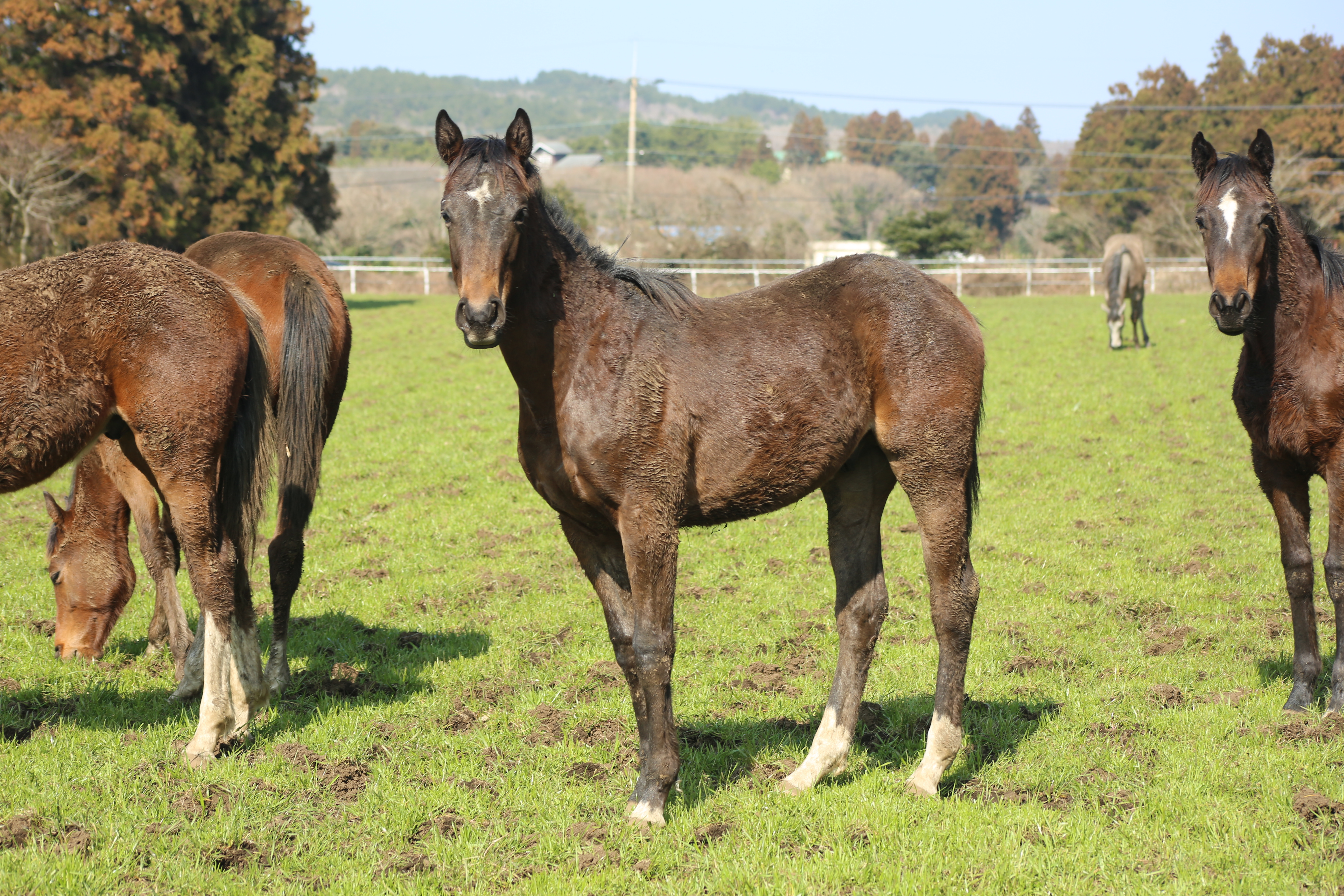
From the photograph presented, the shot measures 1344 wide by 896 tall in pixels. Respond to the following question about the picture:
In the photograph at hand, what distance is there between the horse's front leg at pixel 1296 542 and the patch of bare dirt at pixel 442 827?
4.19 metres

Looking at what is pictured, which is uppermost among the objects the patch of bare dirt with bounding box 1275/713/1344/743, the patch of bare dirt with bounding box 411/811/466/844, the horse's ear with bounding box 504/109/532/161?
the horse's ear with bounding box 504/109/532/161

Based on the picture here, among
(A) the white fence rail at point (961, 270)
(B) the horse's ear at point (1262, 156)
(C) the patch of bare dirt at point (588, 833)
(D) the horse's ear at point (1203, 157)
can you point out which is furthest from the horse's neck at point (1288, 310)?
(A) the white fence rail at point (961, 270)

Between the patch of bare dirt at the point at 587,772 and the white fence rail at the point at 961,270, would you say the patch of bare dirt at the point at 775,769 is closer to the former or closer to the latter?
the patch of bare dirt at the point at 587,772

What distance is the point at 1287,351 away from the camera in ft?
16.5

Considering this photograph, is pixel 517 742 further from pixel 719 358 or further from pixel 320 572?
pixel 320 572

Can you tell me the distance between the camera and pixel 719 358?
4.17 m

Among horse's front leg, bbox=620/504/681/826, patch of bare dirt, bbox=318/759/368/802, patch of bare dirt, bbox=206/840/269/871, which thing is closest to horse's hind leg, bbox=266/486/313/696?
patch of bare dirt, bbox=318/759/368/802

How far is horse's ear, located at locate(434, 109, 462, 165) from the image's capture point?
3838mm

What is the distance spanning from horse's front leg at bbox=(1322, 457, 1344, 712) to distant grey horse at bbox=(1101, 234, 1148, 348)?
53.0 ft

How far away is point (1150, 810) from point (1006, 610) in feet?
8.99

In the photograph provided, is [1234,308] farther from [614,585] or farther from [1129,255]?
[1129,255]

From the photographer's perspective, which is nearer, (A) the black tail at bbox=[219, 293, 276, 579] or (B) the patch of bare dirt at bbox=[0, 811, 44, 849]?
(B) the patch of bare dirt at bbox=[0, 811, 44, 849]

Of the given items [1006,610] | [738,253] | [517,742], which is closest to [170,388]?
[517,742]

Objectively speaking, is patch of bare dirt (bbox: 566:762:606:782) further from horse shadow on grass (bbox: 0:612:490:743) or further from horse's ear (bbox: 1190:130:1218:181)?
horse's ear (bbox: 1190:130:1218:181)
